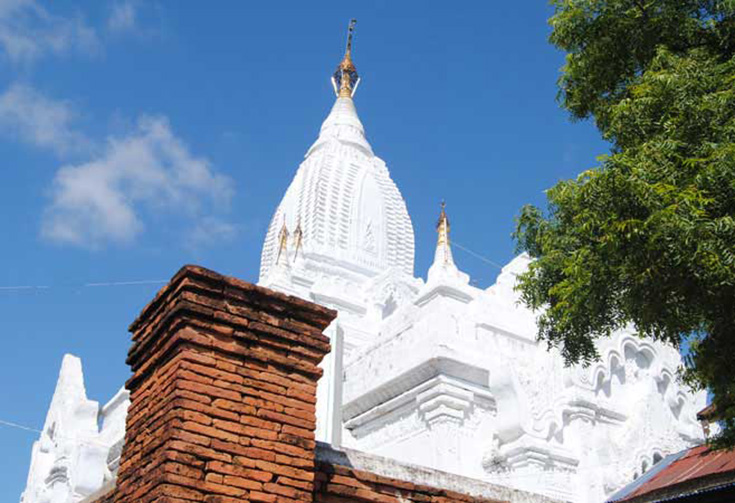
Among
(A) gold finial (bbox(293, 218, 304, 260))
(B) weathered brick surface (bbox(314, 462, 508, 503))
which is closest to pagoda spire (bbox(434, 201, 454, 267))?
(A) gold finial (bbox(293, 218, 304, 260))

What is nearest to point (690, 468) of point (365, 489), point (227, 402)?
point (365, 489)

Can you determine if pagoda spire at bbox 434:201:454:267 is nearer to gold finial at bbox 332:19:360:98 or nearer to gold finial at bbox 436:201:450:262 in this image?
gold finial at bbox 436:201:450:262

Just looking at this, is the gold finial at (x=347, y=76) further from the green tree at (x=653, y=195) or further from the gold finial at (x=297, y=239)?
the green tree at (x=653, y=195)

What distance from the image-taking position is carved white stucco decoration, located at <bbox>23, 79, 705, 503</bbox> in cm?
1622

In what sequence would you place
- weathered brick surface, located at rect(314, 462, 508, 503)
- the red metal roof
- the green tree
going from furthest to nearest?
the red metal roof → the green tree → weathered brick surface, located at rect(314, 462, 508, 503)

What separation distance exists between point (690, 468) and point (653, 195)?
14.5 ft

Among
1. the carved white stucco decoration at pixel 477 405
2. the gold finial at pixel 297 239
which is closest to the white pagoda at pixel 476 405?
the carved white stucco decoration at pixel 477 405

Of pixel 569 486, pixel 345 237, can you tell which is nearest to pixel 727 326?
pixel 569 486

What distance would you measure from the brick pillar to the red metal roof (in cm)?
468

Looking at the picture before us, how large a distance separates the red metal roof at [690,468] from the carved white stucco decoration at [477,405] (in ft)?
12.9

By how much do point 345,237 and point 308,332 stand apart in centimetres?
2612

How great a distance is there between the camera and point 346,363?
66.5 feet

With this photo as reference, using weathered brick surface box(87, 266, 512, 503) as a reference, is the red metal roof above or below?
above

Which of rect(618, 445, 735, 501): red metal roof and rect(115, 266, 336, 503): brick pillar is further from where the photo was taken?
rect(618, 445, 735, 501): red metal roof
